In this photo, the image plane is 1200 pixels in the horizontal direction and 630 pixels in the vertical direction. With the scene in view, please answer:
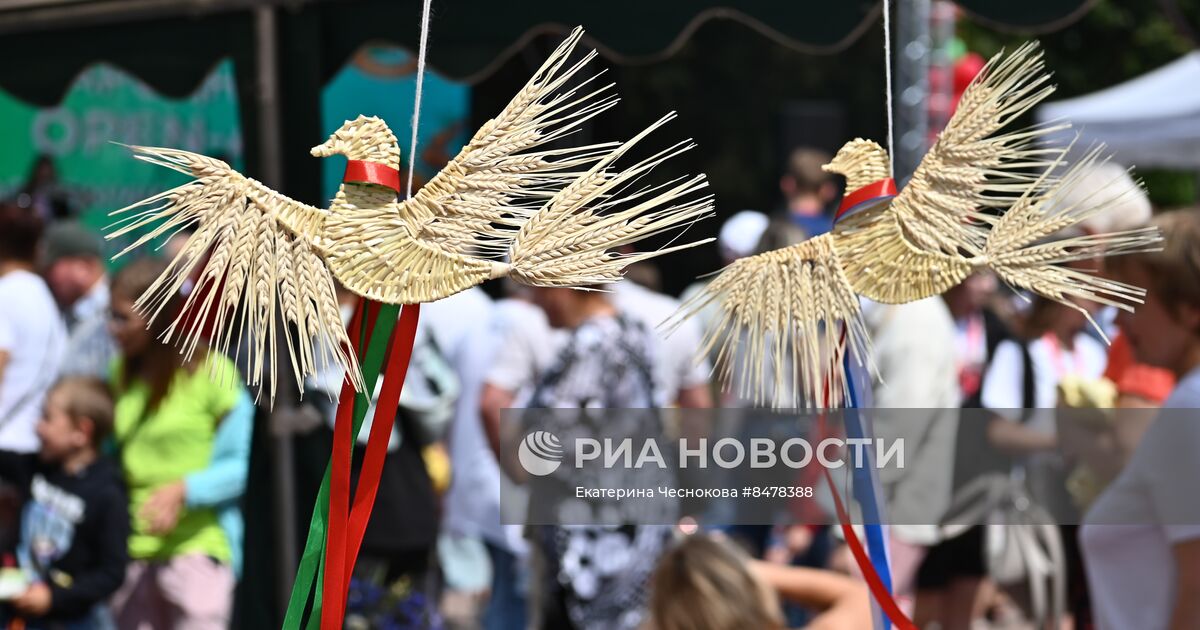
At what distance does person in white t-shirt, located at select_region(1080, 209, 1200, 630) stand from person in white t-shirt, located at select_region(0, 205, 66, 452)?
8.18 ft

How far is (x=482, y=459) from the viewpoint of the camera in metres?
3.60

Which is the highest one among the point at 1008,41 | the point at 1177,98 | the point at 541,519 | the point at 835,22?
the point at 1008,41

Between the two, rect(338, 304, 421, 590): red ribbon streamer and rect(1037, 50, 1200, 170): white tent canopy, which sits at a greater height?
rect(1037, 50, 1200, 170): white tent canopy

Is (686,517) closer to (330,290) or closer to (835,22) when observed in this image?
(835,22)

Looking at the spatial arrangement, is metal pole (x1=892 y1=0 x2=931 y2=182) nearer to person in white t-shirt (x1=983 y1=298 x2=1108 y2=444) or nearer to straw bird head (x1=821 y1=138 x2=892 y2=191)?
person in white t-shirt (x1=983 y1=298 x2=1108 y2=444)

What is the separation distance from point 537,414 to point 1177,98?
4580mm

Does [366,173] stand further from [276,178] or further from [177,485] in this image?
[177,485]

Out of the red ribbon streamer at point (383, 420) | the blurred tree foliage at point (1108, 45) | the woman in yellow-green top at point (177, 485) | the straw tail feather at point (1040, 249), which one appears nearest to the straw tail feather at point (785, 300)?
the straw tail feather at point (1040, 249)

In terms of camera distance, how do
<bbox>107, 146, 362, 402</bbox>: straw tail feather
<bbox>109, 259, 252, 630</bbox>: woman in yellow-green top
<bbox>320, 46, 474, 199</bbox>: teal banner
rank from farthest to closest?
<bbox>320, 46, 474, 199</bbox>: teal banner
<bbox>109, 259, 252, 630</bbox>: woman in yellow-green top
<bbox>107, 146, 362, 402</bbox>: straw tail feather

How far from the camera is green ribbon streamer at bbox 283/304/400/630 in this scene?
145 cm

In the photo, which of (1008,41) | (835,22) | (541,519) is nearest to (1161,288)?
(835,22)

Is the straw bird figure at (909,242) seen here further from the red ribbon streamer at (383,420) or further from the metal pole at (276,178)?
the metal pole at (276,178)

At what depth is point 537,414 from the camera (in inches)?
87.0

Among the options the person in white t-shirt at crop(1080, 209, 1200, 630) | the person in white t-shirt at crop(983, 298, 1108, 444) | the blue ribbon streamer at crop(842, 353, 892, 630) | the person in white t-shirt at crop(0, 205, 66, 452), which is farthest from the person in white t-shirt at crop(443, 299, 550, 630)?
the blue ribbon streamer at crop(842, 353, 892, 630)
